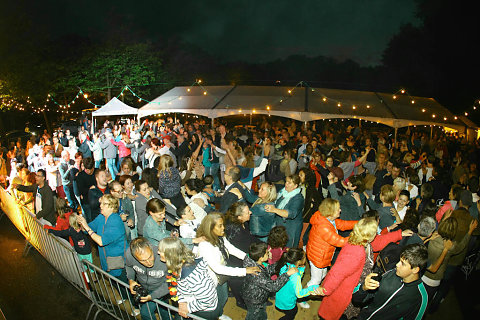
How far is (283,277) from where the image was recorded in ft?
9.53

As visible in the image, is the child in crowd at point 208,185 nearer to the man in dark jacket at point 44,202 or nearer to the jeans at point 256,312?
the jeans at point 256,312

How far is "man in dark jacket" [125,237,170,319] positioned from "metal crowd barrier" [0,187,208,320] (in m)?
0.10

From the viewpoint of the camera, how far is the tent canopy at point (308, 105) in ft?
44.9

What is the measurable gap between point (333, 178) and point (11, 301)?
5029mm

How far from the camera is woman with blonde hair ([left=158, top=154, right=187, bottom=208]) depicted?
4.85m

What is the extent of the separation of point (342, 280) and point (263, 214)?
139 centimetres

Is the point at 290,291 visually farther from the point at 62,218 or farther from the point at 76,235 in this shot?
the point at 62,218

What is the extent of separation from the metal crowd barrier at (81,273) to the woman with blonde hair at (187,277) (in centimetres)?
32

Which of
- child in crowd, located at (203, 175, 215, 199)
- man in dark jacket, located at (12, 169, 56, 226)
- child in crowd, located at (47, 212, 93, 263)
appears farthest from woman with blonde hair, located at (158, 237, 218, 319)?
man in dark jacket, located at (12, 169, 56, 226)

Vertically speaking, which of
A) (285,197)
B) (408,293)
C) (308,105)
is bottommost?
(408,293)

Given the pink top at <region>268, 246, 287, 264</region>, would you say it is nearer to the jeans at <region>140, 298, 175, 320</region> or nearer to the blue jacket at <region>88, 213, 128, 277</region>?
the jeans at <region>140, 298, 175, 320</region>

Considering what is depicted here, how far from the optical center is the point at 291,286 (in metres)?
3.14

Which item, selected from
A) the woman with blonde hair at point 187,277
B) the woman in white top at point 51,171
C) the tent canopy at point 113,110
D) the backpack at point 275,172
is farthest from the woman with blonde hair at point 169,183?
the tent canopy at point 113,110

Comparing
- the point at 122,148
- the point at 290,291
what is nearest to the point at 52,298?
the point at 290,291
